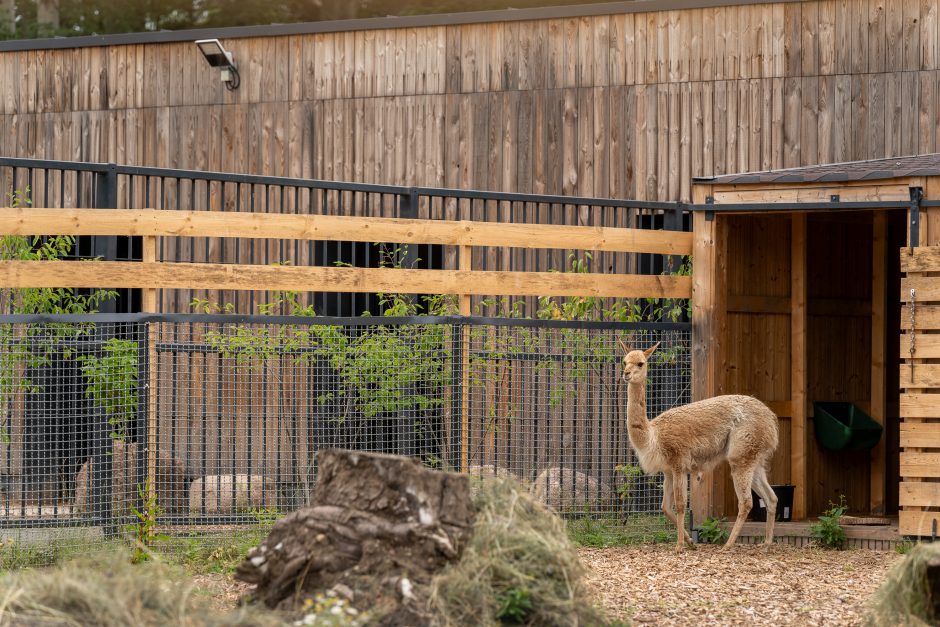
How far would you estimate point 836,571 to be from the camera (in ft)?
31.8

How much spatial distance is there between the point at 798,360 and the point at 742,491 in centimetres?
211

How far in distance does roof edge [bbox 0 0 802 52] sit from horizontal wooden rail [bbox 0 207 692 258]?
3691 mm

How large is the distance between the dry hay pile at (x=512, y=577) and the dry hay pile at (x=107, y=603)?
83cm

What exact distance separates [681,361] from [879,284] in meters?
2.86

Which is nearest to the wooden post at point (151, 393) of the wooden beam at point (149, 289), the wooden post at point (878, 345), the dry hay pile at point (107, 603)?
the wooden beam at point (149, 289)

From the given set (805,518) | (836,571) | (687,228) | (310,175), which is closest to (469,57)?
(310,175)

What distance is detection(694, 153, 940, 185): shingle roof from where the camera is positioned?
10695 millimetres

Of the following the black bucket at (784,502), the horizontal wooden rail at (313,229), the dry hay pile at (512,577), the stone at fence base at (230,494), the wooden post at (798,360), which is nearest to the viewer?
the dry hay pile at (512,577)

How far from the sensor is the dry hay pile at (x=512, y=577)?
585 cm

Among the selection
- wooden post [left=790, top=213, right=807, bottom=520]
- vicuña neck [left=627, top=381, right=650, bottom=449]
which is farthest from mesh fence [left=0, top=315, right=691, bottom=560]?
wooden post [left=790, top=213, right=807, bottom=520]

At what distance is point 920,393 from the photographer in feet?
34.4

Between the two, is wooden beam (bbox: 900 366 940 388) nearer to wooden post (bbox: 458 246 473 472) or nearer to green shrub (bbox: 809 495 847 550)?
green shrub (bbox: 809 495 847 550)

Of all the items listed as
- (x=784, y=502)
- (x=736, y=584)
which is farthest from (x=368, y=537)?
(x=784, y=502)

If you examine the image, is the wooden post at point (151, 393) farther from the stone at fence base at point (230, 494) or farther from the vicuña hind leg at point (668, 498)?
the vicuña hind leg at point (668, 498)
